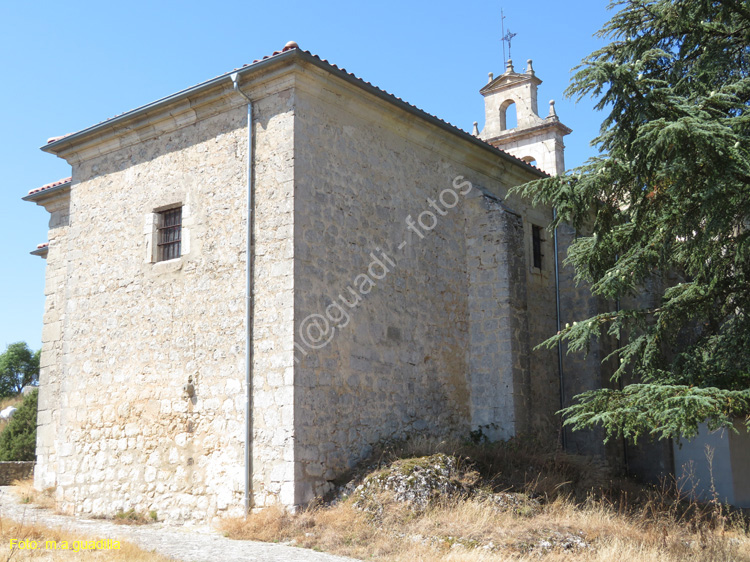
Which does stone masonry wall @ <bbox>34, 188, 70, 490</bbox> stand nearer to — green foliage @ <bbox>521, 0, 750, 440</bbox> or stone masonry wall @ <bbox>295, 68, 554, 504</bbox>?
stone masonry wall @ <bbox>295, 68, 554, 504</bbox>

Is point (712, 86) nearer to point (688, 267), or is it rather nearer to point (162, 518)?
point (688, 267)

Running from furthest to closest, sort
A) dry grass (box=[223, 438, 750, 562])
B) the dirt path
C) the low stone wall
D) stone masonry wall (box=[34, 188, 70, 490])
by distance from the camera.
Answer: the low stone wall → stone masonry wall (box=[34, 188, 70, 490]) → dry grass (box=[223, 438, 750, 562]) → the dirt path

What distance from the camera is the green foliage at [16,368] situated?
125 ft

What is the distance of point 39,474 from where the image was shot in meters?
13.4

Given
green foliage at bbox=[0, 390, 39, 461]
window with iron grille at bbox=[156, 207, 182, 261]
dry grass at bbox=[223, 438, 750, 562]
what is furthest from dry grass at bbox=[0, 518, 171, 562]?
green foliage at bbox=[0, 390, 39, 461]

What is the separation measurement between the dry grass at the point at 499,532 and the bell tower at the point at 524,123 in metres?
12.1

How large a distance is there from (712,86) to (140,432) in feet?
28.9

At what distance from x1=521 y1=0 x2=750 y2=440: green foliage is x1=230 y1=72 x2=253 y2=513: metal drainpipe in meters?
3.86

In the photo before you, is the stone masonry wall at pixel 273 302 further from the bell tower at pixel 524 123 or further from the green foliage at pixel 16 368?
the green foliage at pixel 16 368

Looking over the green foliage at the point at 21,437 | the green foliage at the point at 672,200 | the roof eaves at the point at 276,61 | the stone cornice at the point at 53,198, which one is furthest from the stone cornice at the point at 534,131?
the green foliage at the point at 21,437

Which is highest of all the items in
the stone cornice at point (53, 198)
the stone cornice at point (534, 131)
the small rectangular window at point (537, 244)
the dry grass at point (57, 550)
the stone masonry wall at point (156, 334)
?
the stone cornice at point (534, 131)

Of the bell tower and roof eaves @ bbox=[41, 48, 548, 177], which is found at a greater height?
the bell tower

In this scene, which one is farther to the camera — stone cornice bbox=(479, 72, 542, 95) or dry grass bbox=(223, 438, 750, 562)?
stone cornice bbox=(479, 72, 542, 95)

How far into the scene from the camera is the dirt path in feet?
23.6
